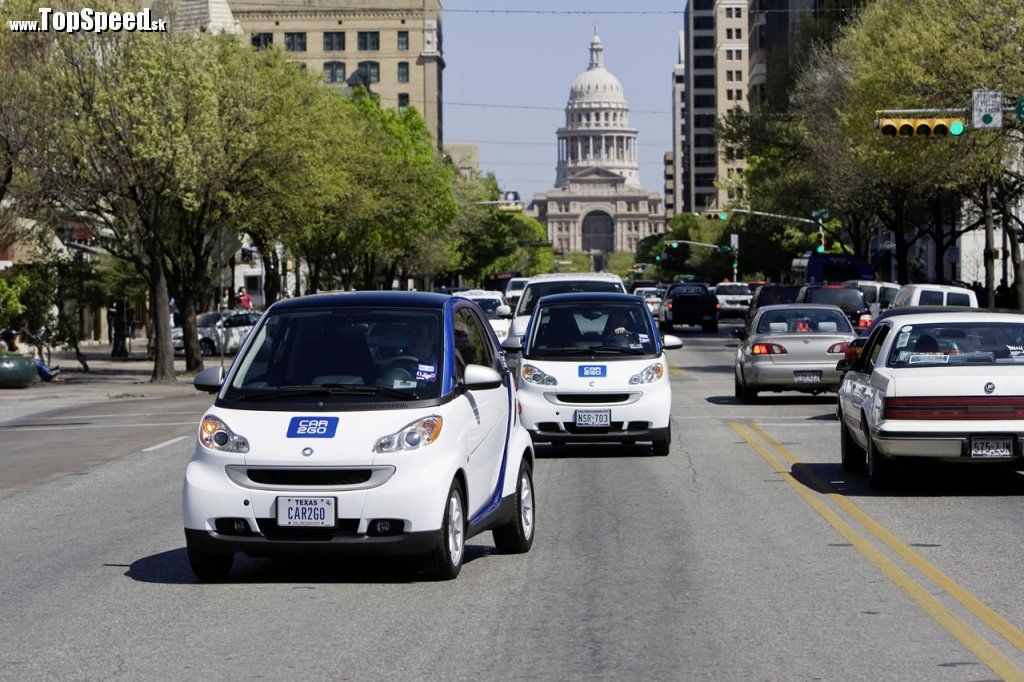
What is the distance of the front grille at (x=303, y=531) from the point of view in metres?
8.95

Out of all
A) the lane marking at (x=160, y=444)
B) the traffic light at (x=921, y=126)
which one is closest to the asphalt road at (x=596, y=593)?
the lane marking at (x=160, y=444)

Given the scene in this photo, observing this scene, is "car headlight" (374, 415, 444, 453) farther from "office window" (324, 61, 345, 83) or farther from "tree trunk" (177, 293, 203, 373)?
"office window" (324, 61, 345, 83)

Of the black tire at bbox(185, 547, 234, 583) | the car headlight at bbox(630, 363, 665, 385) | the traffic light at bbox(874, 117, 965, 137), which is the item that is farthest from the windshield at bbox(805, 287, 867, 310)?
the black tire at bbox(185, 547, 234, 583)

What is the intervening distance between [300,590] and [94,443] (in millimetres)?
12737

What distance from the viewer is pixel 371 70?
442 ft

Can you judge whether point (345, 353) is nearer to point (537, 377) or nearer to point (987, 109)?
point (537, 377)

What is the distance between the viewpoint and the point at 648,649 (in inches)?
297

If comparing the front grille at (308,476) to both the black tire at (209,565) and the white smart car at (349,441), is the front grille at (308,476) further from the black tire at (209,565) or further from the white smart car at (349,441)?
the black tire at (209,565)

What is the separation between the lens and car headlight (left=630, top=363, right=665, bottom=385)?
17.2 m

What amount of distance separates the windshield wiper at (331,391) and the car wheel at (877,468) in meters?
5.73

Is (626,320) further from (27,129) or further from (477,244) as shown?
(477,244)

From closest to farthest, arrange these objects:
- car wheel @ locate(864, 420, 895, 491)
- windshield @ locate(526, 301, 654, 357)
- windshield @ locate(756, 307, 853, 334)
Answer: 1. car wheel @ locate(864, 420, 895, 491)
2. windshield @ locate(526, 301, 654, 357)
3. windshield @ locate(756, 307, 853, 334)

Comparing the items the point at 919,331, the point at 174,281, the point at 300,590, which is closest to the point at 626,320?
the point at 919,331

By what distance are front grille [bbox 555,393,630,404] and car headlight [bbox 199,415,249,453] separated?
8.25 m
